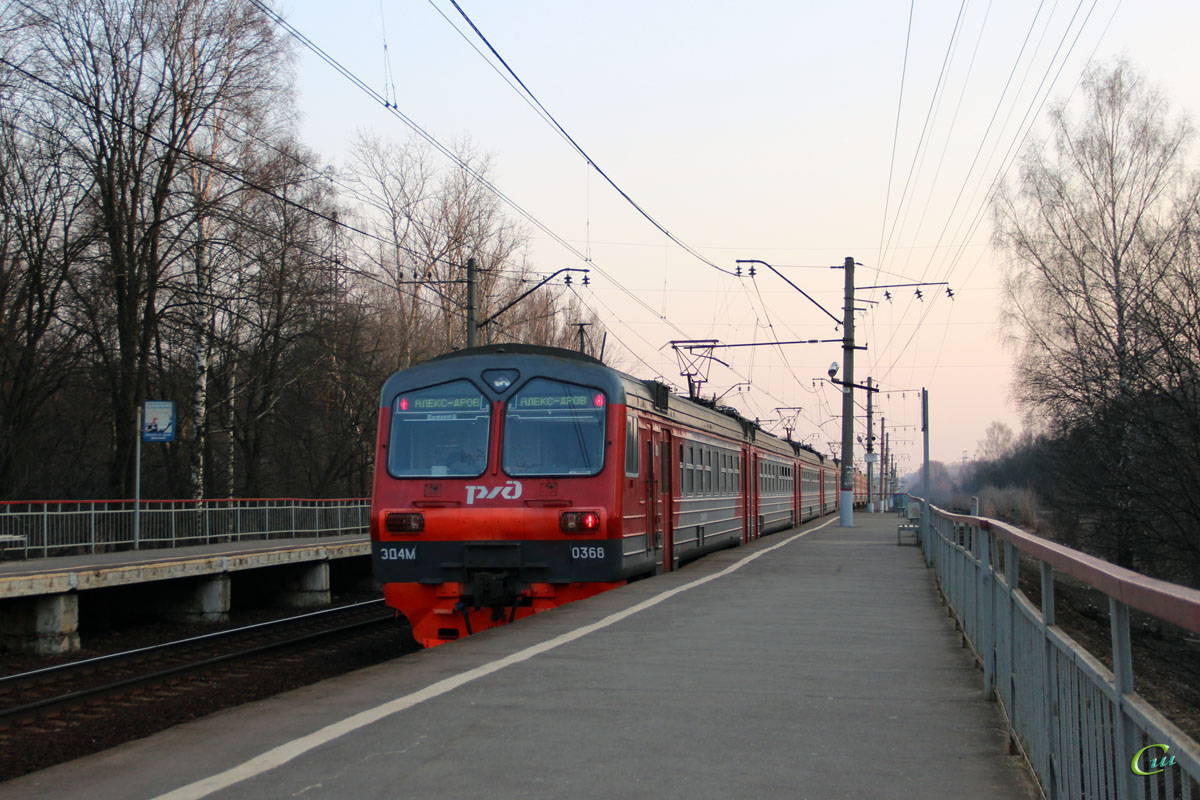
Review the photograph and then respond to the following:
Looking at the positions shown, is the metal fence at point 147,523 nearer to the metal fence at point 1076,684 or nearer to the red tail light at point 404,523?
the red tail light at point 404,523

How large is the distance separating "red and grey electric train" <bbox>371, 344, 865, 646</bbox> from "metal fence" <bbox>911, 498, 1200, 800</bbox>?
18.9 feet

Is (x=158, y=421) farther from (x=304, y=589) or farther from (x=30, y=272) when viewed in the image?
(x=30, y=272)

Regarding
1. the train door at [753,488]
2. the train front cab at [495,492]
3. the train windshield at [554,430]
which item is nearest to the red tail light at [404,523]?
the train front cab at [495,492]

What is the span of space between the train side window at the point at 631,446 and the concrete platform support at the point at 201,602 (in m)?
7.45

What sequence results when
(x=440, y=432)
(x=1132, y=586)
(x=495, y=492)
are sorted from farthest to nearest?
(x=440, y=432)
(x=495, y=492)
(x=1132, y=586)

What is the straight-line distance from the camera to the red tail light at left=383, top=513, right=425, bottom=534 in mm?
12227

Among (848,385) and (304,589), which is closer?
(304,589)

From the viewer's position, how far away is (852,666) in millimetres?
7656

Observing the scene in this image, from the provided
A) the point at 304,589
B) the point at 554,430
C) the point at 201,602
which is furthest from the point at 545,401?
the point at 304,589

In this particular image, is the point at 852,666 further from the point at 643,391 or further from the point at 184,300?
the point at 184,300

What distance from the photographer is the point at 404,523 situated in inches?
483

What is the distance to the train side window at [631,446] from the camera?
12.8 meters

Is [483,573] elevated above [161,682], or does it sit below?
above

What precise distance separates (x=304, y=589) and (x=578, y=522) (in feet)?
Answer: 32.3
